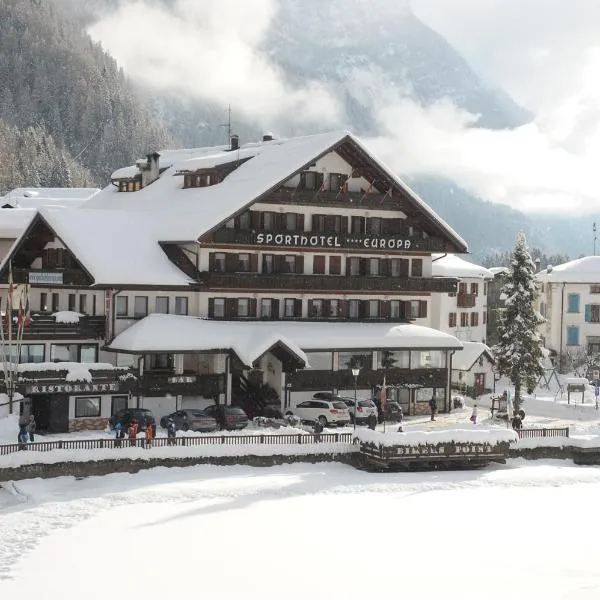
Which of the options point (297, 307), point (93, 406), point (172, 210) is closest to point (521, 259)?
point (297, 307)

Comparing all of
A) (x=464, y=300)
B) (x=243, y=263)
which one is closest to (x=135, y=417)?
(x=243, y=263)

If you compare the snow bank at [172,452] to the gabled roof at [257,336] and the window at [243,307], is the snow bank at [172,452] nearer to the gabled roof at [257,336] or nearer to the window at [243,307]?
the gabled roof at [257,336]

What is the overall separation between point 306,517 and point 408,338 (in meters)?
28.4

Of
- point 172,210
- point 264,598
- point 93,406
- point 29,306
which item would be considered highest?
point 172,210

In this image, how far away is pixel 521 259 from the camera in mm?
68875

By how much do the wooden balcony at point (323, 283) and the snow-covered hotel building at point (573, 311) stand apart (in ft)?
113

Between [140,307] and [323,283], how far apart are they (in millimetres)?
12258

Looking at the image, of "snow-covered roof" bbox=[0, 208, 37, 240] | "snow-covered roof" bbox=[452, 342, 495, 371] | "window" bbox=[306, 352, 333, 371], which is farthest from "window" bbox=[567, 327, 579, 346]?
Answer: "snow-covered roof" bbox=[0, 208, 37, 240]

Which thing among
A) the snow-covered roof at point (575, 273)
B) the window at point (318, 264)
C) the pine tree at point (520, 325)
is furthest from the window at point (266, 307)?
the snow-covered roof at point (575, 273)

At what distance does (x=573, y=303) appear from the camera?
105062mm

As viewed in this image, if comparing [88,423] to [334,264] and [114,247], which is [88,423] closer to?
[114,247]

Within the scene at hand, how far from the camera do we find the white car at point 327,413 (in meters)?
61.0

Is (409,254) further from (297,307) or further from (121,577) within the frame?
(121,577)

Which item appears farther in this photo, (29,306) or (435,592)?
(29,306)
